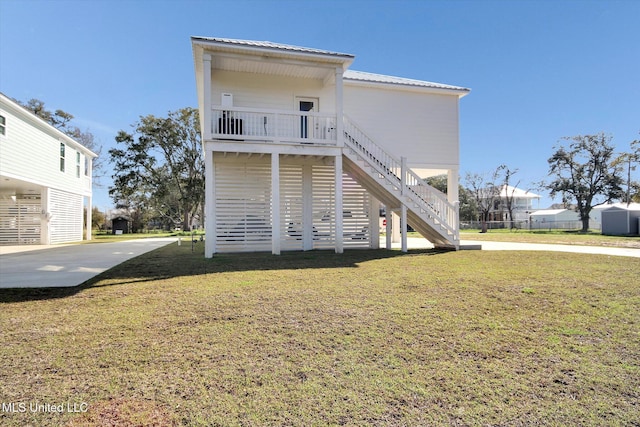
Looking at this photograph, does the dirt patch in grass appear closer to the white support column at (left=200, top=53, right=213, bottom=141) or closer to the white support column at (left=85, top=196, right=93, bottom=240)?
the white support column at (left=200, top=53, right=213, bottom=141)

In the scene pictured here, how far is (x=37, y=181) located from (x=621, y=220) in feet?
119

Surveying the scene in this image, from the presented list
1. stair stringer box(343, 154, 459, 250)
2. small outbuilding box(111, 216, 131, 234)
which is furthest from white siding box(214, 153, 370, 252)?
small outbuilding box(111, 216, 131, 234)

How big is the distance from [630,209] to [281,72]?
2704 cm

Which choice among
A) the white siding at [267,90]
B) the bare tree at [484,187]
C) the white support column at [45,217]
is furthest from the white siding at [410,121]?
the bare tree at [484,187]

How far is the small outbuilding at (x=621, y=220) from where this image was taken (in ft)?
75.7

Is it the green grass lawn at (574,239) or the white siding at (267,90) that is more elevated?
the white siding at (267,90)

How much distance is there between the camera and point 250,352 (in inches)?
114

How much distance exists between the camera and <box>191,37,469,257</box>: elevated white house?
930 cm

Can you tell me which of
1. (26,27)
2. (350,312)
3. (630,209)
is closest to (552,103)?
(630,209)

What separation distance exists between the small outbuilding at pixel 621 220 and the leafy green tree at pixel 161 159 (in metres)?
33.4

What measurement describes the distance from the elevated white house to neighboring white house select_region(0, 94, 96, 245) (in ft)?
27.6

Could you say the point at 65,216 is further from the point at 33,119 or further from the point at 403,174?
the point at 403,174

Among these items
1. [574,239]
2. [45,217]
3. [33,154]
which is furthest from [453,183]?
[45,217]

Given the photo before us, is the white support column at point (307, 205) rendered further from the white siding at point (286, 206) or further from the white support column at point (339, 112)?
the white support column at point (339, 112)
